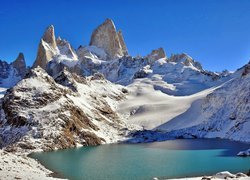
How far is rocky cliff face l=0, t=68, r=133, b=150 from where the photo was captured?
100 metres

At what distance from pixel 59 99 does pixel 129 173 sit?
6403 cm

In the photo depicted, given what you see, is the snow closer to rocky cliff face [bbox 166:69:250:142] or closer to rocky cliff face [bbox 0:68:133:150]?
rocky cliff face [bbox 166:69:250:142]

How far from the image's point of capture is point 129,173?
5719 centimetres

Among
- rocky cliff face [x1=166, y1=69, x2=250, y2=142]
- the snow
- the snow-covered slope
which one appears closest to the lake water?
rocky cliff face [x1=166, y1=69, x2=250, y2=142]

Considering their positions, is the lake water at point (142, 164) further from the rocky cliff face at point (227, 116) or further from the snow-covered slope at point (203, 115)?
the snow-covered slope at point (203, 115)

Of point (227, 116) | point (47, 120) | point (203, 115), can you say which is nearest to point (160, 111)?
point (203, 115)

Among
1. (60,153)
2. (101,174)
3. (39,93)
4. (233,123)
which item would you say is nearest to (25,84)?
(39,93)

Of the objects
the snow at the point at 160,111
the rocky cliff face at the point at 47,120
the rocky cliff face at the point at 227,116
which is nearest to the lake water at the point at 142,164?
the rocky cliff face at the point at 47,120

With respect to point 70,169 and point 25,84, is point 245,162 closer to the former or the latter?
point 70,169

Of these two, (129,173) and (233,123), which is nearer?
(129,173)

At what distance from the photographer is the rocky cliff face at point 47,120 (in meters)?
100

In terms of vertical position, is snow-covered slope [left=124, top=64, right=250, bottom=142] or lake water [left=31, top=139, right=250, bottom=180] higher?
snow-covered slope [left=124, top=64, right=250, bottom=142]

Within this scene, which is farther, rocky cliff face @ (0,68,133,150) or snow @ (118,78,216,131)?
snow @ (118,78,216,131)

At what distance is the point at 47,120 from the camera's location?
348ft
